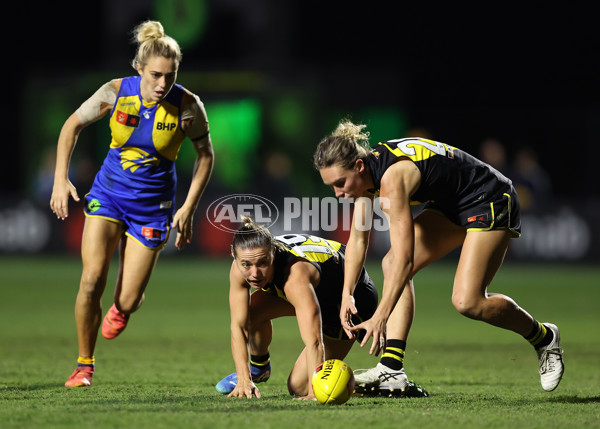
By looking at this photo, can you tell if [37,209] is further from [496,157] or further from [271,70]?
[496,157]

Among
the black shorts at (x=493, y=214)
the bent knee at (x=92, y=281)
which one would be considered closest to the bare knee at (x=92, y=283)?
the bent knee at (x=92, y=281)

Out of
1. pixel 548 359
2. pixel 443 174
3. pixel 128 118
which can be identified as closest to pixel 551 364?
pixel 548 359

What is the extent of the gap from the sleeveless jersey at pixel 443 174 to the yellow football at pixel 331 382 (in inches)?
40.6

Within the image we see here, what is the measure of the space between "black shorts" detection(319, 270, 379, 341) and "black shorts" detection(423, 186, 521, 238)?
74 centimetres

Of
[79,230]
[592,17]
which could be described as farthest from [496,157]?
[592,17]

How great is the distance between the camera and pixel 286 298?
17.8 feet

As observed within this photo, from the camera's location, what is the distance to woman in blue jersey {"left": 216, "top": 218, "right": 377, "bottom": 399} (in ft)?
17.0

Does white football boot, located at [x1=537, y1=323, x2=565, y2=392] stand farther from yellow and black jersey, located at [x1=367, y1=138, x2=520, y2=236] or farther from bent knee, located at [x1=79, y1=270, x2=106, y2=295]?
bent knee, located at [x1=79, y1=270, x2=106, y2=295]

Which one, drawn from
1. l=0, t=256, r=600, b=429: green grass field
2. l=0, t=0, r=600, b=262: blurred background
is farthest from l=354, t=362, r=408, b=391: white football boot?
l=0, t=0, r=600, b=262: blurred background

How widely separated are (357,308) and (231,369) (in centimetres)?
124

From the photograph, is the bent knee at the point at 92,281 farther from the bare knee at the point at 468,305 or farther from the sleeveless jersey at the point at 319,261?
the bare knee at the point at 468,305

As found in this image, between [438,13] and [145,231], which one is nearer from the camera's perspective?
[145,231]

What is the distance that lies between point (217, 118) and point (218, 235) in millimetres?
2898

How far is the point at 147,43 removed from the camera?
5.84 meters
